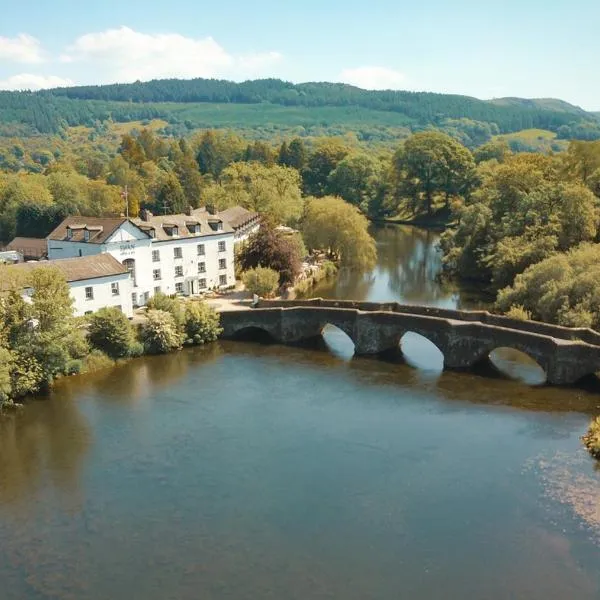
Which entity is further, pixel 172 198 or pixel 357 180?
pixel 357 180

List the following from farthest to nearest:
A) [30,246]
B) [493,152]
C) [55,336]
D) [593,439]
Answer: [493,152], [30,246], [55,336], [593,439]

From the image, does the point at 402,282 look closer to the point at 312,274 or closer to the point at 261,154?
the point at 312,274

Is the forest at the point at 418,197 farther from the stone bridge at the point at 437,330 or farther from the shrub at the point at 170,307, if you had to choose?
the shrub at the point at 170,307

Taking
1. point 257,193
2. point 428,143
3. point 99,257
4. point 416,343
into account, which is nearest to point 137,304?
point 99,257

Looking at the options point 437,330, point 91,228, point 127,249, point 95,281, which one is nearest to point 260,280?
point 127,249

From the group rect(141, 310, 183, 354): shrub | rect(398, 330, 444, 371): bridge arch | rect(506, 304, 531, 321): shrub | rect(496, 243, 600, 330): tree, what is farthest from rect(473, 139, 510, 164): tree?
rect(141, 310, 183, 354): shrub

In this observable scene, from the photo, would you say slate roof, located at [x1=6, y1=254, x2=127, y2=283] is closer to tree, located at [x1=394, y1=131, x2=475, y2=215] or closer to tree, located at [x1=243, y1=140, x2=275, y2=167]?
tree, located at [x1=394, y1=131, x2=475, y2=215]
